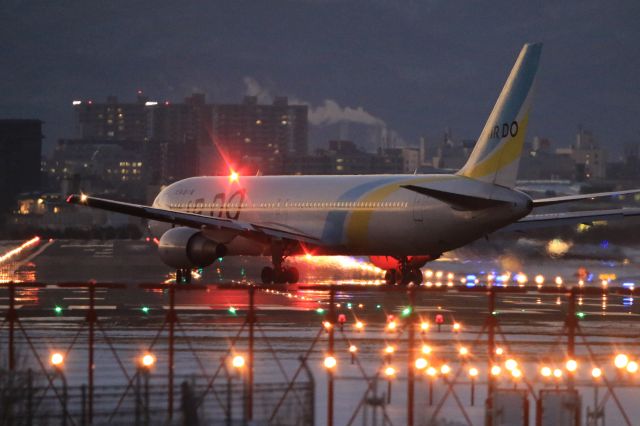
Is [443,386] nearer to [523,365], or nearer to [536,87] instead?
Answer: [523,365]

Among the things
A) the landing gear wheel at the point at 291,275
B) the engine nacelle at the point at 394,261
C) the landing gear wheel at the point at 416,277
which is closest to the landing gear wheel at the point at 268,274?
the landing gear wheel at the point at 291,275

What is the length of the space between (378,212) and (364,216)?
1.94 feet

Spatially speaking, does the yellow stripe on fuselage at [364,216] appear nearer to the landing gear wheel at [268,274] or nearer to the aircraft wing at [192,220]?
the aircraft wing at [192,220]

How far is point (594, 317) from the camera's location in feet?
94.2

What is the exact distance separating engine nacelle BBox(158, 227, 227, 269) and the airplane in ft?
0.09

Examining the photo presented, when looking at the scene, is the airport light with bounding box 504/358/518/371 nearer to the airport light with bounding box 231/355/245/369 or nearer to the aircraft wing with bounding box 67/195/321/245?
the airport light with bounding box 231/355/245/369

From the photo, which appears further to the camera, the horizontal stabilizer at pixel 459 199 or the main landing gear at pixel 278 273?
the main landing gear at pixel 278 273

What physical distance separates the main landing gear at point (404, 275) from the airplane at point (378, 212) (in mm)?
29

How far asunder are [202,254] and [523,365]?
21456 millimetres

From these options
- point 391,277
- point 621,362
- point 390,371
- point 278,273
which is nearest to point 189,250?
point 278,273

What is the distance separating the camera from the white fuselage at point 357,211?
122 ft

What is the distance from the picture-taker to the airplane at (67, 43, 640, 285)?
3700cm

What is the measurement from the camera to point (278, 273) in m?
40.1

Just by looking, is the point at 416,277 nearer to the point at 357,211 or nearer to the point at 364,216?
the point at 364,216
